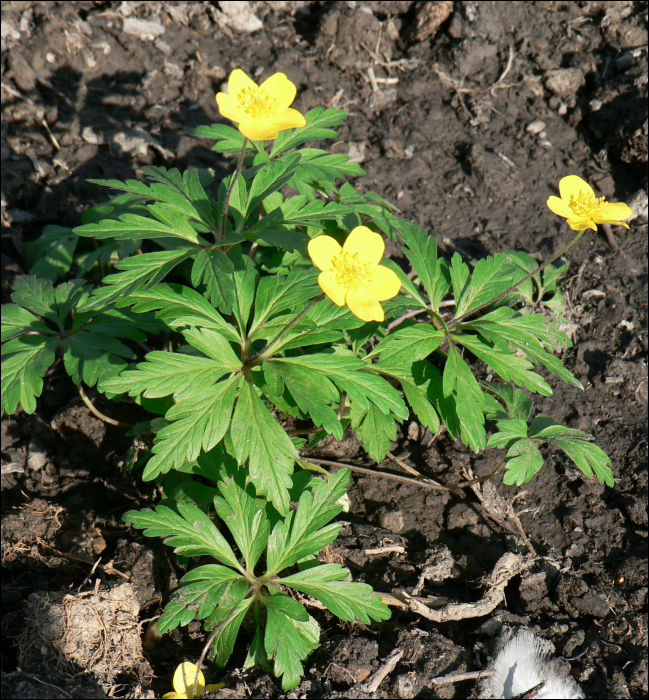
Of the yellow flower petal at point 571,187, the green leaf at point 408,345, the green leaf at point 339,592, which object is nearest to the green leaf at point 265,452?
the green leaf at point 339,592

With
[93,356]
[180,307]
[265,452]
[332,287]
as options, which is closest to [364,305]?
[332,287]

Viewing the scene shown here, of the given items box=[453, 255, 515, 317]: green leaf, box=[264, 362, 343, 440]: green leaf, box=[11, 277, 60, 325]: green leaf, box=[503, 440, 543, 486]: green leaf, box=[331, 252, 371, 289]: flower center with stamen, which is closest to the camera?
box=[331, 252, 371, 289]: flower center with stamen

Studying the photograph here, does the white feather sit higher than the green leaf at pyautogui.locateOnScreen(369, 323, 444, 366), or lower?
lower

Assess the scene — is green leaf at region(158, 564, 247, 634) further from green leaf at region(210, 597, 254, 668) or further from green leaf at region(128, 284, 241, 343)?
green leaf at region(128, 284, 241, 343)

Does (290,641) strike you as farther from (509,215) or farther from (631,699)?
(509,215)

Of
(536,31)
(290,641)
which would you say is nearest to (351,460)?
(290,641)

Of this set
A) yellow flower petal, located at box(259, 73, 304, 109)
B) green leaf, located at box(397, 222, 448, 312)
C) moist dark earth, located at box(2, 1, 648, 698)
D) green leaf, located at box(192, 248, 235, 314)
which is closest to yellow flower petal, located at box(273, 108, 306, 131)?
yellow flower petal, located at box(259, 73, 304, 109)
